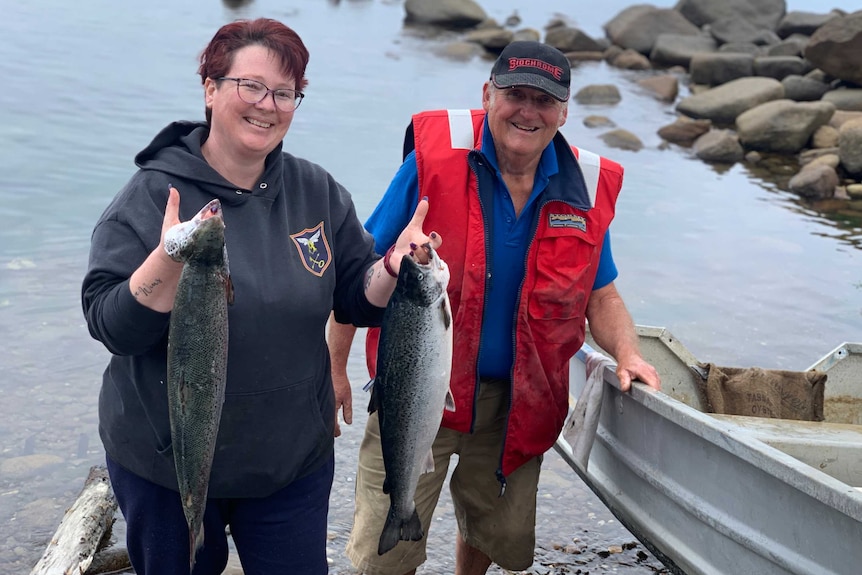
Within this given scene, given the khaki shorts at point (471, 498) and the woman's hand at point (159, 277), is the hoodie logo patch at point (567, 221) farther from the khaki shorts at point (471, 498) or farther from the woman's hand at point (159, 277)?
the woman's hand at point (159, 277)

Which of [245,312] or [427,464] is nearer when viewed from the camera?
[245,312]

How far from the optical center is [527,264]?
4324 millimetres

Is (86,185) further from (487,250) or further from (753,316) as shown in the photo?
(487,250)

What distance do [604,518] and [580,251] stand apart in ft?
8.93

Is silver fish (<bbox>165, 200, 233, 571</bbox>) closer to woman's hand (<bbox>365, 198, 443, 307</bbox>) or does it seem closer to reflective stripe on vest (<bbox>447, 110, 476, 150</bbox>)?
woman's hand (<bbox>365, 198, 443, 307</bbox>)

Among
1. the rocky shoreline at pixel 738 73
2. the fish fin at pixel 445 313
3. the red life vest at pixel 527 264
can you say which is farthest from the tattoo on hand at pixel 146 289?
the rocky shoreline at pixel 738 73

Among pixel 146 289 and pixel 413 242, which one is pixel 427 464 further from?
pixel 146 289

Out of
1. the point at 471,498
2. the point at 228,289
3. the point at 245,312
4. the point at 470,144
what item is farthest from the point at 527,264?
the point at 228,289

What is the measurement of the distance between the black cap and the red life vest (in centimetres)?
32

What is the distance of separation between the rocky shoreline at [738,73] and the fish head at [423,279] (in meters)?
16.2

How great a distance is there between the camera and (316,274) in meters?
3.40

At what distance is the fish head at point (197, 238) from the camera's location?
2.71 m

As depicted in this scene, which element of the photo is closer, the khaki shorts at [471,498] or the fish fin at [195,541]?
the fish fin at [195,541]

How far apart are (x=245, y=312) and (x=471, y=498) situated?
1967 mm
